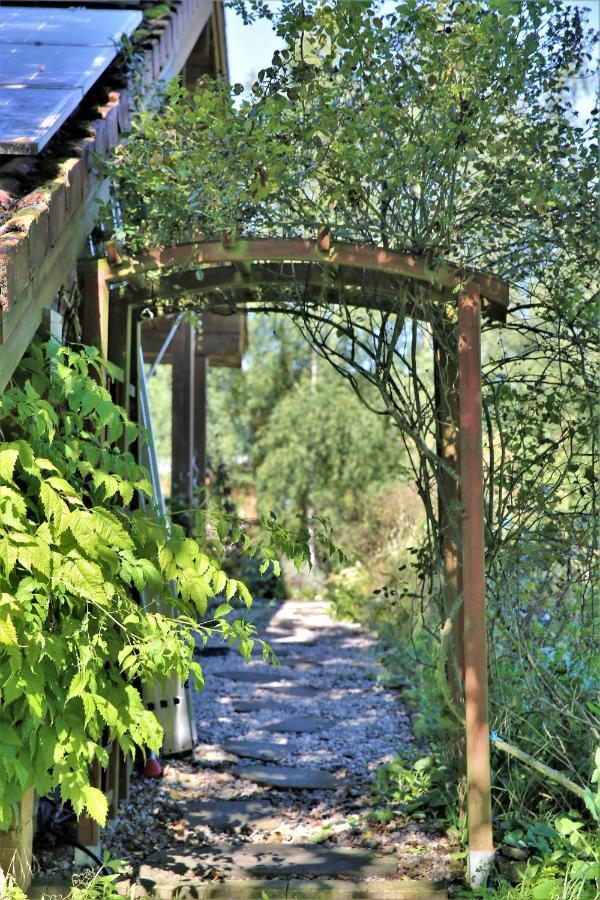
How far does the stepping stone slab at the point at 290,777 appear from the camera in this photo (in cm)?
494

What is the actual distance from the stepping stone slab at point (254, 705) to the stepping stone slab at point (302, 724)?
318mm

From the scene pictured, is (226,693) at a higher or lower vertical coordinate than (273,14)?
lower

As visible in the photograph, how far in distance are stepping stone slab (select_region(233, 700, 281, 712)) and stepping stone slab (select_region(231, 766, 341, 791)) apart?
140cm

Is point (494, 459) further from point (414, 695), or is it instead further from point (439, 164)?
point (414, 695)

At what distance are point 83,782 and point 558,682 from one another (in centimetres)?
193

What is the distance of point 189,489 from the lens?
9469mm

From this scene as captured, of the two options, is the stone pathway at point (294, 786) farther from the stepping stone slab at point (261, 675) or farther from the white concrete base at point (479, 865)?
the white concrete base at point (479, 865)

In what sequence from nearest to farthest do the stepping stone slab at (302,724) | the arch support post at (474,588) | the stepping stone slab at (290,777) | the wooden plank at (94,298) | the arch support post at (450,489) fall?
the arch support post at (474,588) < the wooden plank at (94,298) < the arch support post at (450,489) < the stepping stone slab at (290,777) < the stepping stone slab at (302,724)

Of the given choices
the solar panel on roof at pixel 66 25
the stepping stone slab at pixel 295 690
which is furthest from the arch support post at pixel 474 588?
the stepping stone slab at pixel 295 690

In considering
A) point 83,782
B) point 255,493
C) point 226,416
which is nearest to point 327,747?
point 83,782

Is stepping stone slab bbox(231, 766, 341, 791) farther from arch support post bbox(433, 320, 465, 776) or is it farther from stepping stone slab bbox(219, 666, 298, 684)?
stepping stone slab bbox(219, 666, 298, 684)

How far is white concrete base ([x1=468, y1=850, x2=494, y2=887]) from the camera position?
354 cm

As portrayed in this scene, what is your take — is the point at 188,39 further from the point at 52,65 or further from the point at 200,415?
the point at 200,415

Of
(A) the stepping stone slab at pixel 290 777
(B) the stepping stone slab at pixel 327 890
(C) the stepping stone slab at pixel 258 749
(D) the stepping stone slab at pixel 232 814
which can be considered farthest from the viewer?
(C) the stepping stone slab at pixel 258 749
